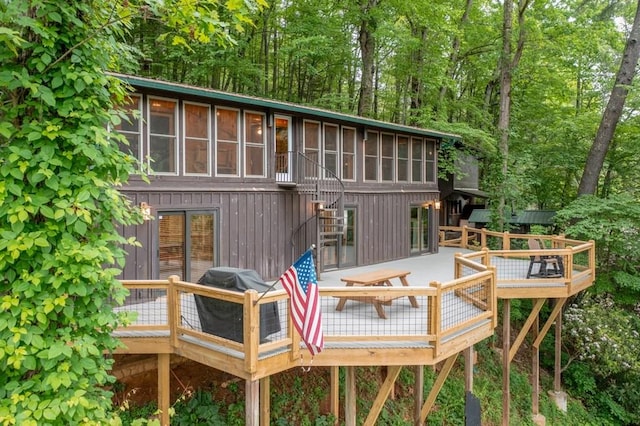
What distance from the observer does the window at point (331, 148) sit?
10977 millimetres

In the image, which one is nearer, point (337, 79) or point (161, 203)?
point (161, 203)

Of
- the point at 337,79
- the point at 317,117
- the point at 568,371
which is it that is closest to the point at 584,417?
the point at 568,371

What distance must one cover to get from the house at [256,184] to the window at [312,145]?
24 mm

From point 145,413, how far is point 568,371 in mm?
10915

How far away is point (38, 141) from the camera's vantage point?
3135 mm

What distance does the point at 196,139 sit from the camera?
27.6 feet

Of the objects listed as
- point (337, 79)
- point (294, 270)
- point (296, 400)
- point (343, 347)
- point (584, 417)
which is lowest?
point (584, 417)

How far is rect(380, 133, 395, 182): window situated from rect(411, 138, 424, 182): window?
1.00 m

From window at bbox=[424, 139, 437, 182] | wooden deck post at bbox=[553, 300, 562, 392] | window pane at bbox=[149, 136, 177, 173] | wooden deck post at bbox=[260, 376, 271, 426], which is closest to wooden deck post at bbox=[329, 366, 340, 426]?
wooden deck post at bbox=[260, 376, 271, 426]

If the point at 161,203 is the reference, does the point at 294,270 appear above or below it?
below

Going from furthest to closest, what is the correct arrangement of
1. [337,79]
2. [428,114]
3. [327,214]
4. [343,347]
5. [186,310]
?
[337,79], [428,114], [327,214], [186,310], [343,347]

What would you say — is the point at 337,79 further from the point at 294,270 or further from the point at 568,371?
the point at 294,270

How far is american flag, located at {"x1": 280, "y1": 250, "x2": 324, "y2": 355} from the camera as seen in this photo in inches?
166

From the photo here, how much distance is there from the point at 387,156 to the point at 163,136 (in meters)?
6.83
